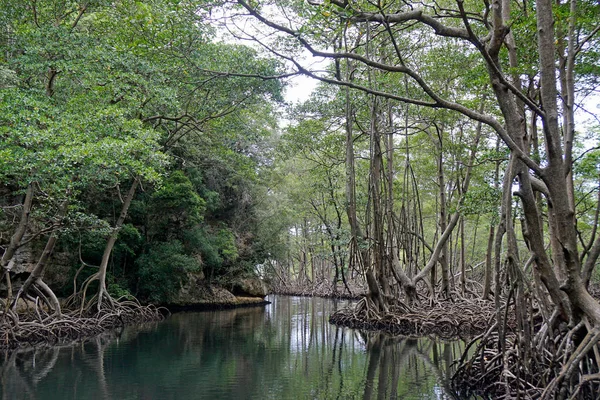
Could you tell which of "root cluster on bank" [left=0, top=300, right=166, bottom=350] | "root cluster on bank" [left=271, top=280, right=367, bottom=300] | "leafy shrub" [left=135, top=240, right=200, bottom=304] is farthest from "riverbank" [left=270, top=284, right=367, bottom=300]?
"root cluster on bank" [left=0, top=300, right=166, bottom=350]

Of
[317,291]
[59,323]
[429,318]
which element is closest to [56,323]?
[59,323]

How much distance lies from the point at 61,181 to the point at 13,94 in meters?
1.62

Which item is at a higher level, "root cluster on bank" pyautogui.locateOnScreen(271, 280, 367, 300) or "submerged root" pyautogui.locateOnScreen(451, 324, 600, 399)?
"root cluster on bank" pyautogui.locateOnScreen(271, 280, 367, 300)

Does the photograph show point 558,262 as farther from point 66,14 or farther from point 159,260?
point 159,260

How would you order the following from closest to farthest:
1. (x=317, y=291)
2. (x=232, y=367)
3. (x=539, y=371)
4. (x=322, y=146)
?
(x=539, y=371) → (x=232, y=367) → (x=322, y=146) → (x=317, y=291)

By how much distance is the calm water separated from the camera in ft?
20.5

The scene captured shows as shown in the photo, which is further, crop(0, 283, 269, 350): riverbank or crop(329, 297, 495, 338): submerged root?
crop(329, 297, 495, 338): submerged root

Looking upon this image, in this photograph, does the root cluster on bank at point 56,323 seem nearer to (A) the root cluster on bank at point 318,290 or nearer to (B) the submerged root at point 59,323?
(B) the submerged root at point 59,323

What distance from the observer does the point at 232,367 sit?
26.2ft

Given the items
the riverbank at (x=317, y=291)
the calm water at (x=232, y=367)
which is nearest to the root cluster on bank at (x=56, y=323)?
the calm water at (x=232, y=367)

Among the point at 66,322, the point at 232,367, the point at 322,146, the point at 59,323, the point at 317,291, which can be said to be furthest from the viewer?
the point at 317,291

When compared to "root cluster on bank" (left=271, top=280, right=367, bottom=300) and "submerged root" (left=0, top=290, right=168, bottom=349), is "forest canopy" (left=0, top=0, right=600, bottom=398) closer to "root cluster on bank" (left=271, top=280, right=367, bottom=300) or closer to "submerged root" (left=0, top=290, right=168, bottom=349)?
"submerged root" (left=0, top=290, right=168, bottom=349)

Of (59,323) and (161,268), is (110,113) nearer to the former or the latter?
(59,323)

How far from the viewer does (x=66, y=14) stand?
9656mm
